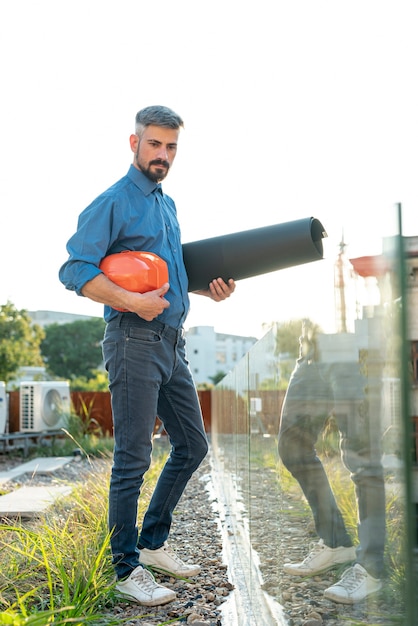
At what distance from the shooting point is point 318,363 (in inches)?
63.4

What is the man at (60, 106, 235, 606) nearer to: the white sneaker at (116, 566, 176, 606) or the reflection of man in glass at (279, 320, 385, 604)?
the white sneaker at (116, 566, 176, 606)

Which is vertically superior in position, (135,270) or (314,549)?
(135,270)

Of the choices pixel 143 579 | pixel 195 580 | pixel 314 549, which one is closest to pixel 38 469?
pixel 195 580

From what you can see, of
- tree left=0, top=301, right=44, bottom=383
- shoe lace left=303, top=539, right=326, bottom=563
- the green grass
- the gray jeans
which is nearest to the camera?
the gray jeans

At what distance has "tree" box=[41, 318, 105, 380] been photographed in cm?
5662

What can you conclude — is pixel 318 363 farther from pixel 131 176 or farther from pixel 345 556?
→ pixel 131 176

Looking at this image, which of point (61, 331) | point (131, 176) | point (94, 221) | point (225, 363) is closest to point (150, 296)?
point (94, 221)

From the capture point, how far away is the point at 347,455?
1.39 meters

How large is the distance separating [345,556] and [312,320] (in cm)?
54

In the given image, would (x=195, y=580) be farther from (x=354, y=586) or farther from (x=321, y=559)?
(x=354, y=586)

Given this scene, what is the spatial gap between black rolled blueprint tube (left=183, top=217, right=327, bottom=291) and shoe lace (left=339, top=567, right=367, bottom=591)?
1147 millimetres

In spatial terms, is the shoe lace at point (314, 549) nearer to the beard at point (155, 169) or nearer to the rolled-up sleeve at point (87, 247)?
the rolled-up sleeve at point (87, 247)

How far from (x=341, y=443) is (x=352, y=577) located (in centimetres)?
25

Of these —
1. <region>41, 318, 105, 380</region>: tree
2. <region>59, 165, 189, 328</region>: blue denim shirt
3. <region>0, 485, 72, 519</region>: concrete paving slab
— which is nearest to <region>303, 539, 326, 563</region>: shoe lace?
<region>59, 165, 189, 328</region>: blue denim shirt
